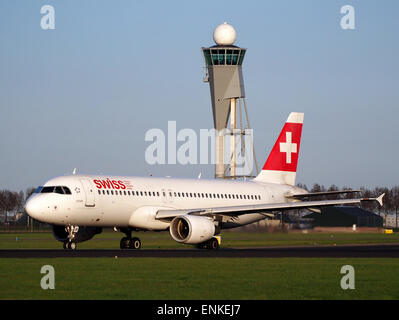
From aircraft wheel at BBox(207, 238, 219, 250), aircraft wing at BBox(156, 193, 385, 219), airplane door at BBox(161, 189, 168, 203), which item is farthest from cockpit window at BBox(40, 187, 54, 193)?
aircraft wheel at BBox(207, 238, 219, 250)

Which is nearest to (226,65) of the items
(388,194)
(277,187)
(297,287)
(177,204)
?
(388,194)

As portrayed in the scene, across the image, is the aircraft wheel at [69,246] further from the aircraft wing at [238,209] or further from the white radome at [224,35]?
the white radome at [224,35]

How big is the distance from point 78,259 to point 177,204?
683 inches

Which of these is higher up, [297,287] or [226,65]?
[226,65]

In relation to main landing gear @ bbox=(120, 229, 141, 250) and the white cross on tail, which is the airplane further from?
the white cross on tail

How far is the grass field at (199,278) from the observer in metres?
20.1

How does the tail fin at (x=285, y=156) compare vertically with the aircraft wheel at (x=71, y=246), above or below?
above

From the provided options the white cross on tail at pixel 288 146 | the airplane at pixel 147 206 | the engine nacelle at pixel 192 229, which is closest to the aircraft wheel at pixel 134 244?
the airplane at pixel 147 206

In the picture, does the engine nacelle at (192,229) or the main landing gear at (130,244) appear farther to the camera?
the main landing gear at (130,244)

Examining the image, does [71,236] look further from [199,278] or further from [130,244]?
[199,278]

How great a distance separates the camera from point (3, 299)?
18.8m

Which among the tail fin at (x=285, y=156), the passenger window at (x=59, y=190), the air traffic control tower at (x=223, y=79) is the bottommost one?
the passenger window at (x=59, y=190)

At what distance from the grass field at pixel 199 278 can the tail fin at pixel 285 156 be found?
82.6 feet
